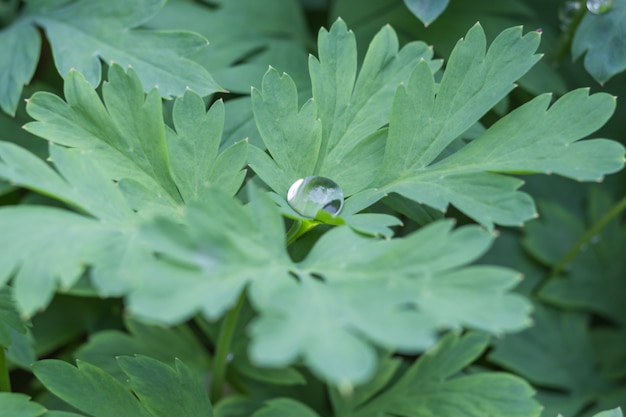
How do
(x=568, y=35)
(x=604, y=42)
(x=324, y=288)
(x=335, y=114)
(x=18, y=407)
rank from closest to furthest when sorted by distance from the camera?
1. (x=324, y=288)
2. (x=18, y=407)
3. (x=335, y=114)
4. (x=604, y=42)
5. (x=568, y=35)

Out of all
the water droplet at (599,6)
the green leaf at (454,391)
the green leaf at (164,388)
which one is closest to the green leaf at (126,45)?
the green leaf at (164,388)

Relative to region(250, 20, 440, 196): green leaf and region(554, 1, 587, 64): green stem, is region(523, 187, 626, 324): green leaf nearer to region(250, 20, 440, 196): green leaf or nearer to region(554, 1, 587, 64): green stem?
region(554, 1, 587, 64): green stem

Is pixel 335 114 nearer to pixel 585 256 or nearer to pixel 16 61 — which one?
pixel 16 61

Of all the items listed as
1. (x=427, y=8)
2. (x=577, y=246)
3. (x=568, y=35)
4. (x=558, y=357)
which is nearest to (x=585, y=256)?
(x=577, y=246)

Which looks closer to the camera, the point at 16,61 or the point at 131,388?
the point at 131,388

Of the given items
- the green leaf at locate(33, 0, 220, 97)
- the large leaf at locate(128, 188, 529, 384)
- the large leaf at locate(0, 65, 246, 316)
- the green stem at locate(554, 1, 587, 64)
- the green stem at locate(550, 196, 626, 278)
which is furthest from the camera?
the green stem at locate(550, 196, 626, 278)

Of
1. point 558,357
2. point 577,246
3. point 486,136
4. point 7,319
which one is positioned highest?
point 486,136

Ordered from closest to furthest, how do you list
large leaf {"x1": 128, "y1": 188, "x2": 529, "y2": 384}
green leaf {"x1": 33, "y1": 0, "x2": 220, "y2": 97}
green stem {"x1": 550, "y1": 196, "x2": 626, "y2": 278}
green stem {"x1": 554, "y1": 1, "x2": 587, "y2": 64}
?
large leaf {"x1": 128, "y1": 188, "x2": 529, "y2": 384} → green leaf {"x1": 33, "y1": 0, "x2": 220, "y2": 97} → green stem {"x1": 554, "y1": 1, "x2": 587, "y2": 64} → green stem {"x1": 550, "y1": 196, "x2": 626, "y2": 278}

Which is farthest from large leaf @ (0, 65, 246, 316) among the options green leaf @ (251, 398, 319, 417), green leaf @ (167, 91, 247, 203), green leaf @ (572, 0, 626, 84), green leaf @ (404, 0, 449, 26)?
green leaf @ (572, 0, 626, 84)
